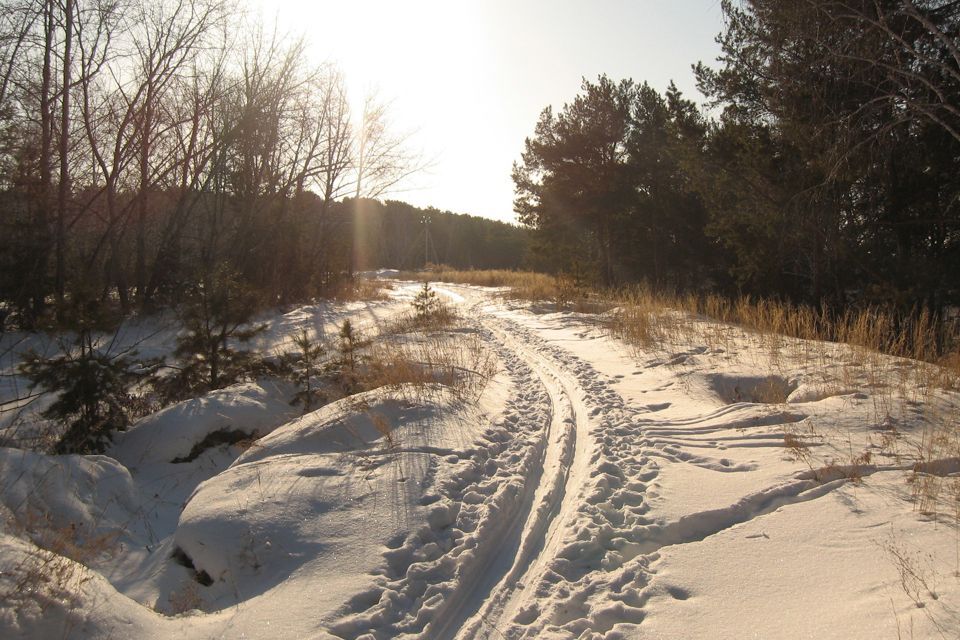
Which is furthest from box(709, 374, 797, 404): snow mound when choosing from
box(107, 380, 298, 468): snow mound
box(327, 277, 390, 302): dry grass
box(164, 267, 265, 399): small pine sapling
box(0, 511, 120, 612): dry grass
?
box(327, 277, 390, 302): dry grass

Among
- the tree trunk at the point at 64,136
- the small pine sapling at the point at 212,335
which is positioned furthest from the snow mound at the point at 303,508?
the tree trunk at the point at 64,136

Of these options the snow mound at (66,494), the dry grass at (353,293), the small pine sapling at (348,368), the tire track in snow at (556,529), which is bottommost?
the snow mound at (66,494)

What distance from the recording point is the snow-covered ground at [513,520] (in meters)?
2.72

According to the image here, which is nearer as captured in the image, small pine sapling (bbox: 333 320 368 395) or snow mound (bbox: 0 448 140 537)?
snow mound (bbox: 0 448 140 537)

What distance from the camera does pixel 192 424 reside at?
6168mm

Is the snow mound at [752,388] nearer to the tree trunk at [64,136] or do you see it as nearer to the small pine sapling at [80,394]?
the small pine sapling at [80,394]

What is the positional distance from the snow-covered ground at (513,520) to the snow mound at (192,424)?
0.03m

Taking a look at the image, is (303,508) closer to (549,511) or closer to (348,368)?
(549,511)

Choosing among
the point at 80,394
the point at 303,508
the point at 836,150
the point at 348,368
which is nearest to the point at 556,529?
the point at 303,508

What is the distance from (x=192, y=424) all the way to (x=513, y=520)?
4357mm

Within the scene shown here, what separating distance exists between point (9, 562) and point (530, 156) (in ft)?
80.3

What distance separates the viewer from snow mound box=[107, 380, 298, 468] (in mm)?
6000

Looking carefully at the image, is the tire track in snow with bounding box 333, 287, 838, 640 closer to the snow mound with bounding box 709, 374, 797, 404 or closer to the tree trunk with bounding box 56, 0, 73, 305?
the snow mound with bounding box 709, 374, 797, 404

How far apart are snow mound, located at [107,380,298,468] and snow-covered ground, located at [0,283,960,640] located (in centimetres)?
3
